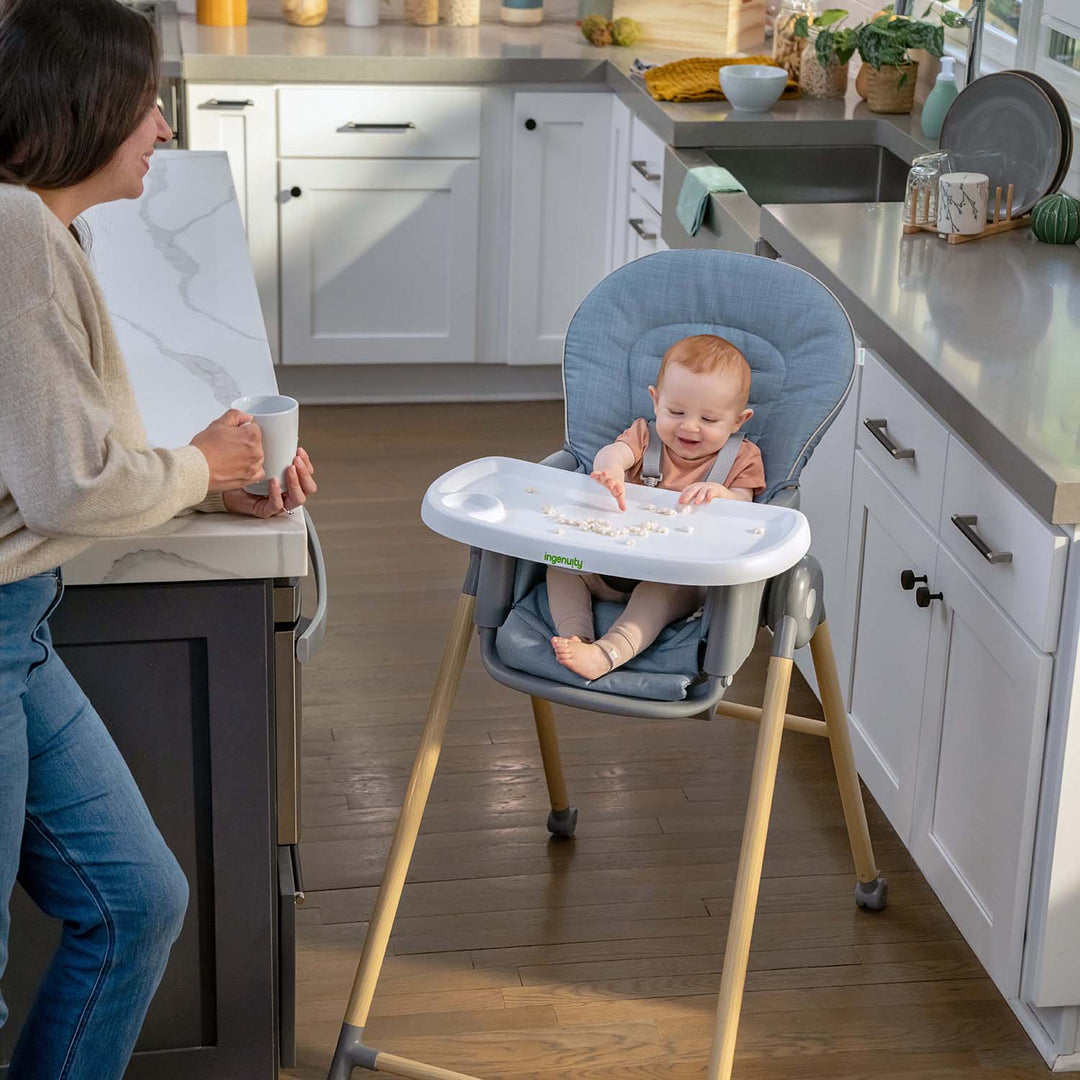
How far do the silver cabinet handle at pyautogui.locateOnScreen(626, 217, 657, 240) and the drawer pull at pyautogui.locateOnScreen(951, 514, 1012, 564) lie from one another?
195 cm

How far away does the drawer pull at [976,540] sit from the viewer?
80.4 inches

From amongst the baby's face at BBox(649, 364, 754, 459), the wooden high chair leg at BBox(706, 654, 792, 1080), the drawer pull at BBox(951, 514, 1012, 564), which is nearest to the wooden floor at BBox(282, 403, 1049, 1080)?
the wooden high chair leg at BBox(706, 654, 792, 1080)

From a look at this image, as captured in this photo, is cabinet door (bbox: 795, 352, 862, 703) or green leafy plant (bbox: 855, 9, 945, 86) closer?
cabinet door (bbox: 795, 352, 862, 703)

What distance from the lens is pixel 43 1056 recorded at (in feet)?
5.32

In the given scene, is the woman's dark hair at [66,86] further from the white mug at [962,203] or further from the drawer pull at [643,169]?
the drawer pull at [643,169]

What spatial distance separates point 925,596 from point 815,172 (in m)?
1.78

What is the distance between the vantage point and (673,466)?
2.16 metres

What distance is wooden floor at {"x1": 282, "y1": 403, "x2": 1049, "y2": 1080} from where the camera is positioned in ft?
7.23

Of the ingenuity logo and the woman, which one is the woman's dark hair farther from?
the ingenuity logo

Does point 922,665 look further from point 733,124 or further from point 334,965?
point 733,124

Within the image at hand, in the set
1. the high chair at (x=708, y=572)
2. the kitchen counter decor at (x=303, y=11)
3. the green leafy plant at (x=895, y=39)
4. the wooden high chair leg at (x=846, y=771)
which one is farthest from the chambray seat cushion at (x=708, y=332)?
the kitchen counter decor at (x=303, y=11)

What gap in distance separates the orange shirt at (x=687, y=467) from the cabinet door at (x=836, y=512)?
1.81ft

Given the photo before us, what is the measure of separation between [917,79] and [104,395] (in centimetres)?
292

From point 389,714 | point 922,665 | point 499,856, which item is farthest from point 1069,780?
point 389,714
